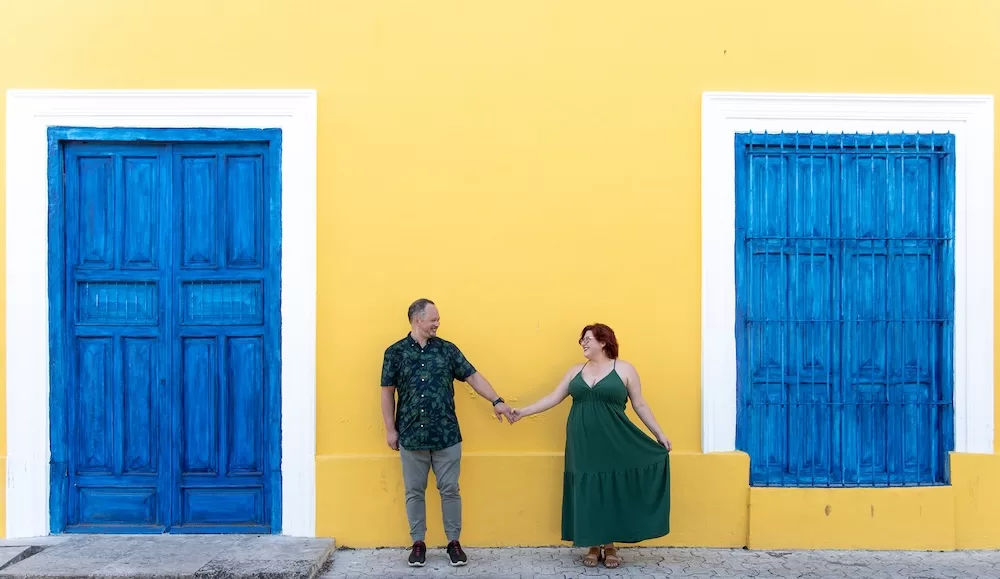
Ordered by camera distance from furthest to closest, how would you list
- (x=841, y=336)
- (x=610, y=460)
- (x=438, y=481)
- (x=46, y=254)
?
1. (x=841, y=336)
2. (x=46, y=254)
3. (x=438, y=481)
4. (x=610, y=460)

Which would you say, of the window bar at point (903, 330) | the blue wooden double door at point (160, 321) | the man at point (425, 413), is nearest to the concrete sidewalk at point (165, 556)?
the blue wooden double door at point (160, 321)

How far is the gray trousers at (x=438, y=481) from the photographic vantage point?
186 inches

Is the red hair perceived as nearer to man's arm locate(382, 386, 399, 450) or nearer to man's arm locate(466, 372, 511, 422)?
man's arm locate(466, 372, 511, 422)

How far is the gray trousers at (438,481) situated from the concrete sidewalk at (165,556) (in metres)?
0.58

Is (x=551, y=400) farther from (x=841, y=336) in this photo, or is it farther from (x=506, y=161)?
(x=841, y=336)

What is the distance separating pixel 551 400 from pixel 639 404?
0.49 metres

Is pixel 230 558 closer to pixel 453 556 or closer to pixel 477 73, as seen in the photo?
pixel 453 556

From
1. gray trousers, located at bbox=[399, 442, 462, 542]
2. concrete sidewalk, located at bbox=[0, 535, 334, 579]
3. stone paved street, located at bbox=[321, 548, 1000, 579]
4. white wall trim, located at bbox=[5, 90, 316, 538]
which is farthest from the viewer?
white wall trim, located at bbox=[5, 90, 316, 538]

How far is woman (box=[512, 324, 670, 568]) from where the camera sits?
4.63m

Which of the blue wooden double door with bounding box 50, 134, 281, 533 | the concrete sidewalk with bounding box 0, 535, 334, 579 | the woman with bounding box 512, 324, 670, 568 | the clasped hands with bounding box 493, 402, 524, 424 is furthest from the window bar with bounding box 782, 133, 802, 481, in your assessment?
the blue wooden double door with bounding box 50, 134, 281, 533

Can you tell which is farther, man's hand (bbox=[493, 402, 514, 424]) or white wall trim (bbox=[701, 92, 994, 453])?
white wall trim (bbox=[701, 92, 994, 453])

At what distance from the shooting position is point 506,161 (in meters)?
5.12

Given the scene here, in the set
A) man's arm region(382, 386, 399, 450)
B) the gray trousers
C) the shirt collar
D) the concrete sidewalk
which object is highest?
the shirt collar

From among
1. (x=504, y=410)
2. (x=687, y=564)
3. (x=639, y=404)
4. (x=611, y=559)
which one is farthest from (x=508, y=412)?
(x=687, y=564)
